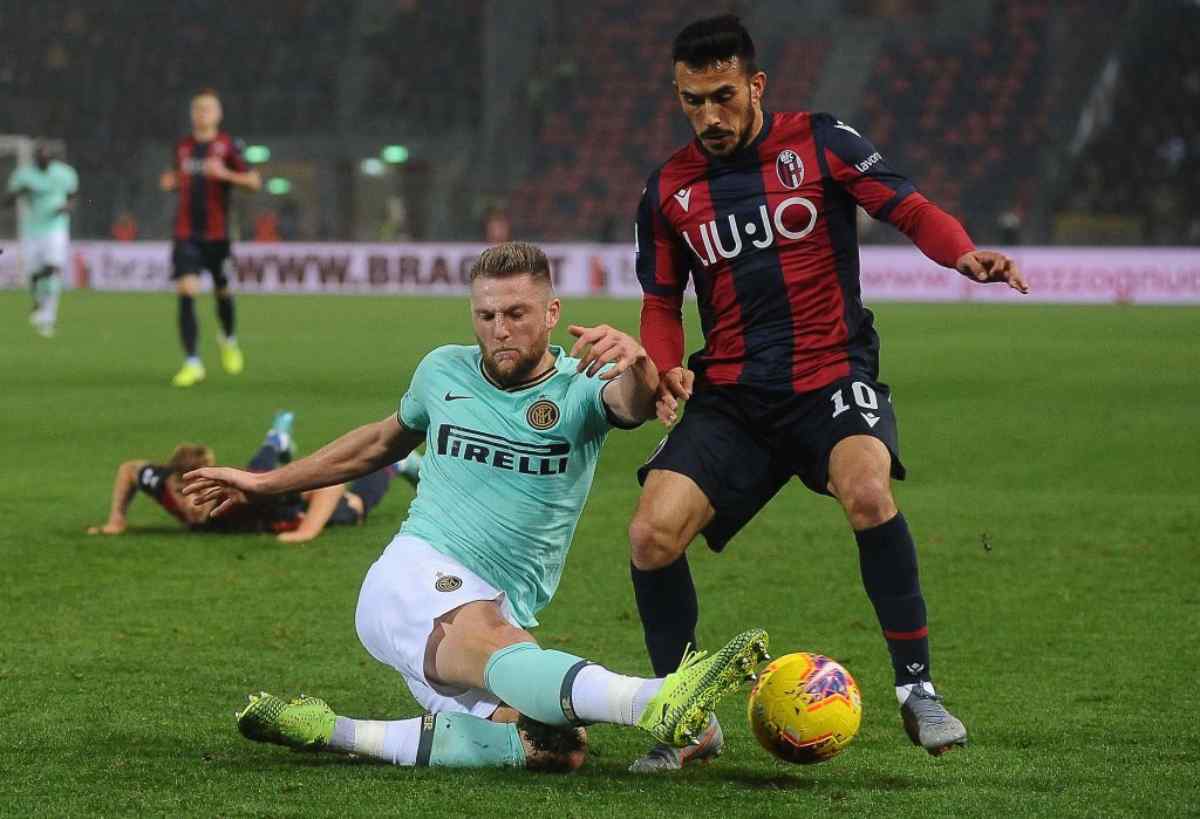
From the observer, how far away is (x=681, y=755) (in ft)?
16.0

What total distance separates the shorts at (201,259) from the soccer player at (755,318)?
462 inches

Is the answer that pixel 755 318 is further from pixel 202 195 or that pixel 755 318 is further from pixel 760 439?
pixel 202 195

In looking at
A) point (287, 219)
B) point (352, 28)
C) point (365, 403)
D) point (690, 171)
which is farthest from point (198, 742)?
point (352, 28)

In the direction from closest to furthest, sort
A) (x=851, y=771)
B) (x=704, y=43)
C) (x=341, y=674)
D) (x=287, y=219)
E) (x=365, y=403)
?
(x=851, y=771) < (x=704, y=43) < (x=341, y=674) < (x=365, y=403) < (x=287, y=219)

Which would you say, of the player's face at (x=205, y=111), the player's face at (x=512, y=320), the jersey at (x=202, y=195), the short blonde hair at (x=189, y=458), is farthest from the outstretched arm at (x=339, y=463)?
the jersey at (x=202, y=195)

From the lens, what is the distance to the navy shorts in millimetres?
16734

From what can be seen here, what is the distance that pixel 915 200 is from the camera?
5336 millimetres

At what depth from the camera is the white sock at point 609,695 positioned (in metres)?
4.33

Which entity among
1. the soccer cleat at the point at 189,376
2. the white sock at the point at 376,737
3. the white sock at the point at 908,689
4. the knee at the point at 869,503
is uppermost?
the soccer cleat at the point at 189,376

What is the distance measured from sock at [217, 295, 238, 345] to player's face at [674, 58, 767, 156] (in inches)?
475

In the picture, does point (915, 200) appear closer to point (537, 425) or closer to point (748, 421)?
point (748, 421)

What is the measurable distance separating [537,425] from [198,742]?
48.8 inches

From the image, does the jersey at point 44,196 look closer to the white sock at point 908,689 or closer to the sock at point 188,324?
the sock at point 188,324

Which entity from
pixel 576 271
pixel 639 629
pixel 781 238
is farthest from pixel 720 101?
pixel 576 271
